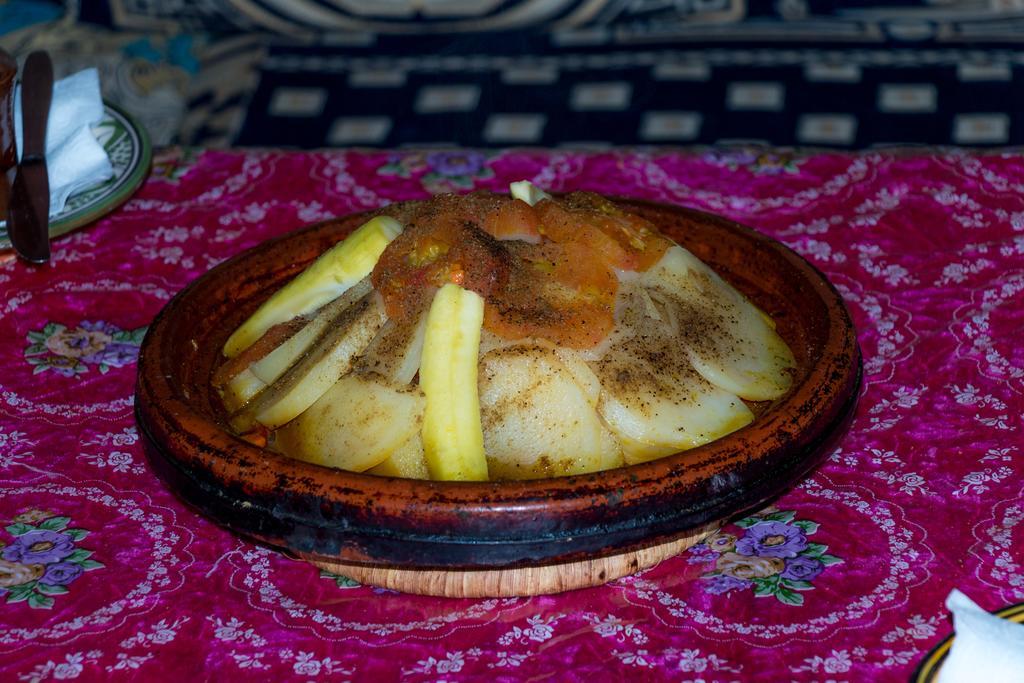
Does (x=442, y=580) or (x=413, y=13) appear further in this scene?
(x=413, y=13)

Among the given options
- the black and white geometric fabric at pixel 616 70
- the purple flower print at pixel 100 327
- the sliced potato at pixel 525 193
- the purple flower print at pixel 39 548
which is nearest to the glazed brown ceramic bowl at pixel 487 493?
the purple flower print at pixel 39 548

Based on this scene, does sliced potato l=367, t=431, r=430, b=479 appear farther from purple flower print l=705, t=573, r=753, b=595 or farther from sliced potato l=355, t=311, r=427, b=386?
purple flower print l=705, t=573, r=753, b=595

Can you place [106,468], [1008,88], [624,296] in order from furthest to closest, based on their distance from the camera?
[1008,88], [106,468], [624,296]

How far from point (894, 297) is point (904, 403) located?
0.25m

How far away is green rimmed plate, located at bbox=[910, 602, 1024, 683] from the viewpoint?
0.87 m

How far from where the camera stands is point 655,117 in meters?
2.60

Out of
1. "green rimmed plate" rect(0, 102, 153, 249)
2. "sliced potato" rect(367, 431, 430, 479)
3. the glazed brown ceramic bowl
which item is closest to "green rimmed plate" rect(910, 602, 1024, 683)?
the glazed brown ceramic bowl

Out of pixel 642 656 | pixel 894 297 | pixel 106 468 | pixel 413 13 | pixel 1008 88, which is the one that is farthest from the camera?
pixel 413 13

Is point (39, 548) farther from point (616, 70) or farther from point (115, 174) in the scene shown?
point (616, 70)

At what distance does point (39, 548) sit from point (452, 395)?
451 millimetres

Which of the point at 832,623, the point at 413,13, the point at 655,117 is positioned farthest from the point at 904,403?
the point at 413,13

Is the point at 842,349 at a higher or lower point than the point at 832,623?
higher

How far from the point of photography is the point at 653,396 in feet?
3.55

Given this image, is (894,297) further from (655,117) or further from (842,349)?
(655,117)
